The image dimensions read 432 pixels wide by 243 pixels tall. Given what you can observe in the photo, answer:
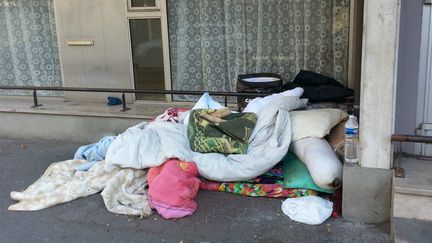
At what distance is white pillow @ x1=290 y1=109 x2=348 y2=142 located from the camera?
168 inches

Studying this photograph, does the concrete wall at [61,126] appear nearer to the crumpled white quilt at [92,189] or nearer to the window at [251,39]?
the window at [251,39]

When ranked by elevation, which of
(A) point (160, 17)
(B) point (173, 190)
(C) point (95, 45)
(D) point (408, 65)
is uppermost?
(A) point (160, 17)

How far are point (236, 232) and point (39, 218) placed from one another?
65.5 inches

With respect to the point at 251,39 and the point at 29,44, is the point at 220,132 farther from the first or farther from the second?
the point at 29,44

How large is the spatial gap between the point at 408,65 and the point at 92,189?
9.57 ft

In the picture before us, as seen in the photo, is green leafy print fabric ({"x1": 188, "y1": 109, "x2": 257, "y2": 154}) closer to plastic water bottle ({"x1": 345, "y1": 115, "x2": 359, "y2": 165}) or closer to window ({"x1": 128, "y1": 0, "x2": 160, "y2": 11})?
plastic water bottle ({"x1": 345, "y1": 115, "x2": 359, "y2": 165})

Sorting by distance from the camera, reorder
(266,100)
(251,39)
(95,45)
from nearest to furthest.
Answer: (266,100)
(251,39)
(95,45)

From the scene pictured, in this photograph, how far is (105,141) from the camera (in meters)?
4.96

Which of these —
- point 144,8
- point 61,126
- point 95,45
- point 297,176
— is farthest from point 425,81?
point 61,126

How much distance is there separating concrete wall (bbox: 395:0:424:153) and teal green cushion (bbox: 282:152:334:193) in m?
0.80

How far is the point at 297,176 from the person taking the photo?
4.05 meters

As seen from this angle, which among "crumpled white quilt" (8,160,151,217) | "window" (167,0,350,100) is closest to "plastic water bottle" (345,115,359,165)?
"crumpled white quilt" (8,160,151,217)

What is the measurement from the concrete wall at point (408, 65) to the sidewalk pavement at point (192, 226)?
86 centimetres

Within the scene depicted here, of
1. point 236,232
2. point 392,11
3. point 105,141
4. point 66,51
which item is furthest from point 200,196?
point 66,51
